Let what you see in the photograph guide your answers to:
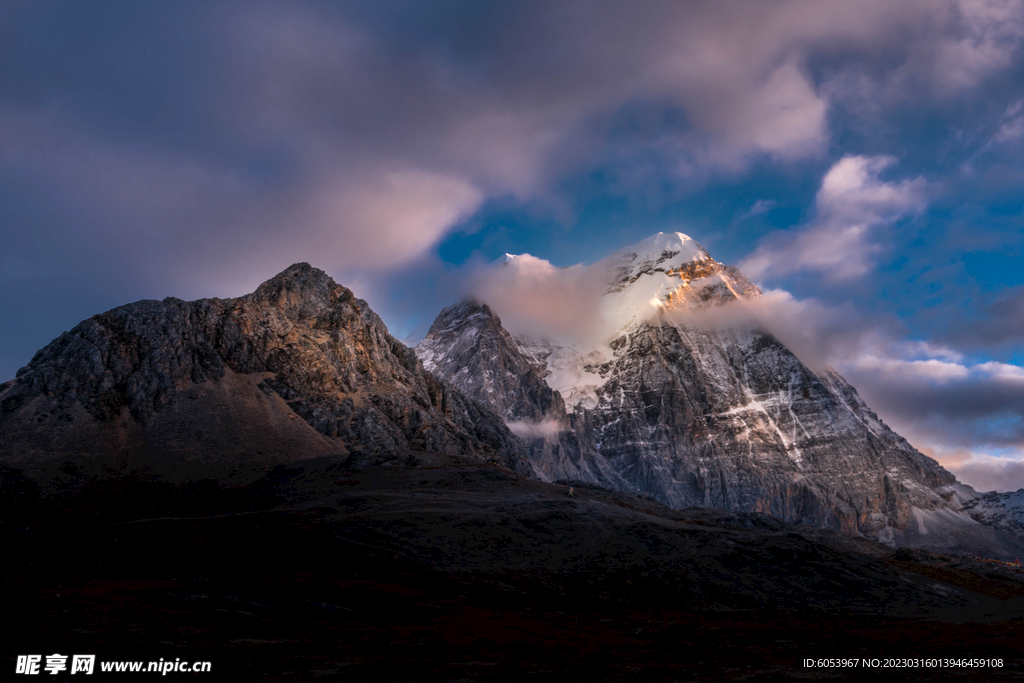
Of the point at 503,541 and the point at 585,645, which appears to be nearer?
the point at 585,645

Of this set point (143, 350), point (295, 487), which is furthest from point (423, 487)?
point (143, 350)

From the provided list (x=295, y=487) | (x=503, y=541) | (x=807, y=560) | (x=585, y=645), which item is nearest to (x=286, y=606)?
(x=585, y=645)

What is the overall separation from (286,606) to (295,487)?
8995 centimetres

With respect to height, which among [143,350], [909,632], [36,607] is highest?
[143,350]

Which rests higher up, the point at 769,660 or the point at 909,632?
the point at 769,660

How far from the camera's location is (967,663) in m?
32.0

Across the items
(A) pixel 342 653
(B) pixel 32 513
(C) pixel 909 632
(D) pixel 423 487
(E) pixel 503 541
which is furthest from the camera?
(D) pixel 423 487

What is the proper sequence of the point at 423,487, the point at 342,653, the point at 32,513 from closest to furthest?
1. the point at 342,653
2. the point at 32,513
3. the point at 423,487

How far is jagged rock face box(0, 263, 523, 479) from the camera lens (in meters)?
152

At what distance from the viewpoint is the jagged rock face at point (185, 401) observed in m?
152

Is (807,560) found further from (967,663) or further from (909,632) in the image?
(967,663)

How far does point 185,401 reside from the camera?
6718 inches

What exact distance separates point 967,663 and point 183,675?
39.0 metres

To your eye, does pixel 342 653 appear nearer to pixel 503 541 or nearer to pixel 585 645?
pixel 585 645
